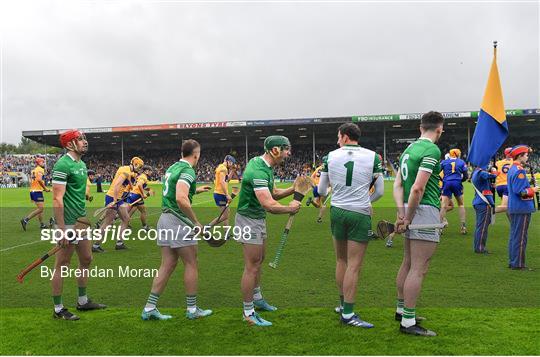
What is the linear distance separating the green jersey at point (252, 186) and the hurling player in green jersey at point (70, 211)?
6.91ft

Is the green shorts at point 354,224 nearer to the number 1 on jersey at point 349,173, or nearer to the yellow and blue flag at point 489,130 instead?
the number 1 on jersey at point 349,173

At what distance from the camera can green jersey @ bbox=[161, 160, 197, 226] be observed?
16.4 ft

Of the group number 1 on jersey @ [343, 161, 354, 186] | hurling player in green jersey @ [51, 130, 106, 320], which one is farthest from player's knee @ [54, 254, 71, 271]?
number 1 on jersey @ [343, 161, 354, 186]

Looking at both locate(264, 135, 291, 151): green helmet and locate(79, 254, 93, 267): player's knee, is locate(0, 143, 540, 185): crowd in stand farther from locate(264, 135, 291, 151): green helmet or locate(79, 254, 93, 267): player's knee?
locate(264, 135, 291, 151): green helmet

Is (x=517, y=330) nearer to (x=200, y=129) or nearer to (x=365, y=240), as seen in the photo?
(x=365, y=240)

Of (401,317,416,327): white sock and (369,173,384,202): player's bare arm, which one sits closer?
(401,317,416,327): white sock

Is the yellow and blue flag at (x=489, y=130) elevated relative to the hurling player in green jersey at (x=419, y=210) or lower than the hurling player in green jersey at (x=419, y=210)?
elevated

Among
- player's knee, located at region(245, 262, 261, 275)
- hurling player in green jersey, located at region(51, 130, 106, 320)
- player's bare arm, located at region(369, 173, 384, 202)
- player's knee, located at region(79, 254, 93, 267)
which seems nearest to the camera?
player's bare arm, located at region(369, 173, 384, 202)

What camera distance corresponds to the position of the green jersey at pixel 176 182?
500 cm

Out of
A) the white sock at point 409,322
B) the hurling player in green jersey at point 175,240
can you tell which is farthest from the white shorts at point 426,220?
the hurling player in green jersey at point 175,240

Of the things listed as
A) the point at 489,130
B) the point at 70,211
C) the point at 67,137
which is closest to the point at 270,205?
the point at 70,211

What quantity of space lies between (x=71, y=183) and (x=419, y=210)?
4.16 meters

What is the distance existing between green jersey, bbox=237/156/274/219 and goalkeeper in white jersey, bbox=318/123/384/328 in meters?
0.72

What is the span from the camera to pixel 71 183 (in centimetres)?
534
